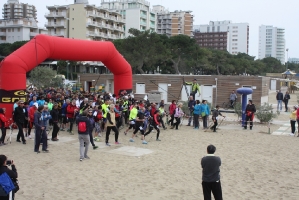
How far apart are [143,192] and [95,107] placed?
21.0 feet

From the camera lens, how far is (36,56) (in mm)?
16297

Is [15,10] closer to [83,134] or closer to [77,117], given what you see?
[77,117]

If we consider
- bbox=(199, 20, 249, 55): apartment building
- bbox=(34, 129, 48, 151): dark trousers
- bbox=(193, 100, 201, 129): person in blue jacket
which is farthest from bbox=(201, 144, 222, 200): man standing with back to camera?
bbox=(199, 20, 249, 55): apartment building

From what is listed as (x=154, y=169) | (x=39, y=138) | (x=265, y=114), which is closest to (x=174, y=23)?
(x=265, y=114)

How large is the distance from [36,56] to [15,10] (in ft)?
454

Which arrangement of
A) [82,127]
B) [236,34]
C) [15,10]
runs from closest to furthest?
[82,127] < [15,10] < [236,34]

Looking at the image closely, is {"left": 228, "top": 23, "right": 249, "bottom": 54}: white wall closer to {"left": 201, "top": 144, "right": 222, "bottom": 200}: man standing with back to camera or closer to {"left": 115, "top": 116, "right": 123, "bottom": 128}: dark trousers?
{"left": 115, "top": 116, "right": 123, "bottom": 128}: dark trousers

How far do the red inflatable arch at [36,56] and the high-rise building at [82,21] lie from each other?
58.9 meters

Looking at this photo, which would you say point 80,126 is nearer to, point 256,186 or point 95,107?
point 95,107

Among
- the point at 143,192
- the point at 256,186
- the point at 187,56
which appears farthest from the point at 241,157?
the point at 187,56

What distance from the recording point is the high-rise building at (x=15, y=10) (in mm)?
142375

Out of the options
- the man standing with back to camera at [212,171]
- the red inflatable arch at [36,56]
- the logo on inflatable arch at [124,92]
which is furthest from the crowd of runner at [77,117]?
the man standing with back to camera at [212,171]

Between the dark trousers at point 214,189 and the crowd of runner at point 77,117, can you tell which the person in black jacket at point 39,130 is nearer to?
the crowd of runner at point 77,117

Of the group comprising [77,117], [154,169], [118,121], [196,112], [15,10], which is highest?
[15,10]
